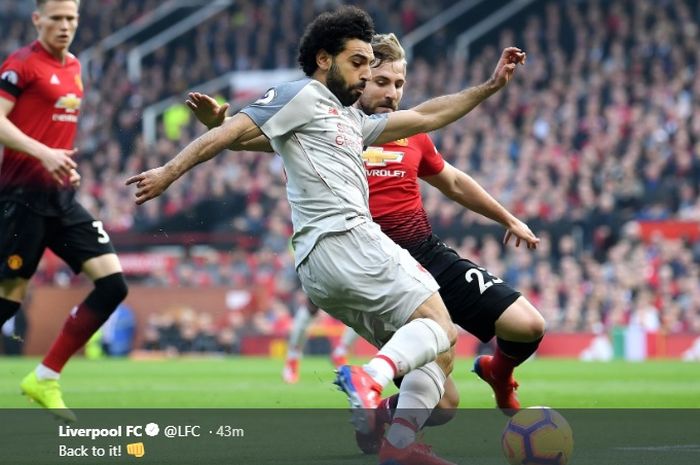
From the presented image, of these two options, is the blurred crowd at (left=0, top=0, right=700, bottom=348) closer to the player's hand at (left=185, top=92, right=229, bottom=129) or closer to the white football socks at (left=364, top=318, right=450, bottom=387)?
the player's hand at (left=185, top=92, right=229, bottom=129)

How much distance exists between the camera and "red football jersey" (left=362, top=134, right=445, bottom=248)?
7.45 meters

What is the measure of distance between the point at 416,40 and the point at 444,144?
218 inches

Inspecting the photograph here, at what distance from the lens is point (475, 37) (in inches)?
1216

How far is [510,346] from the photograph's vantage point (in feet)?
25.0

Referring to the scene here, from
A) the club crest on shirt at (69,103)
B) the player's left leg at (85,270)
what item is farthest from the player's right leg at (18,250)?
the club crest on shirt at (69,103)

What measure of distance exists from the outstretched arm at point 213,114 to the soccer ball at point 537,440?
174 cm

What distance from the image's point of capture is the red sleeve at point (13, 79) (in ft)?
27.6

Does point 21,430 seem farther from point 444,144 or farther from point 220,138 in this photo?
point 444,144

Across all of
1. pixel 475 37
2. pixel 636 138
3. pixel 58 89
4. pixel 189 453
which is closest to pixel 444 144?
pixel 636 138

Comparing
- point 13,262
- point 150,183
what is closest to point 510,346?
point 150,183

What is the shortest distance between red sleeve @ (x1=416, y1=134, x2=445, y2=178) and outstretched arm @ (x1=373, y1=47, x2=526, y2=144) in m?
1.10

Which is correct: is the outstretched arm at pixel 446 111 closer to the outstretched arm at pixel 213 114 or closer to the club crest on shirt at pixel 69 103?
the outstretched arm at pixel 213 114

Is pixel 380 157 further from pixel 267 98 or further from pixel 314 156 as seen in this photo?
pixel 267 98

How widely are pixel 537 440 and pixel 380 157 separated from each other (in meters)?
2.06
